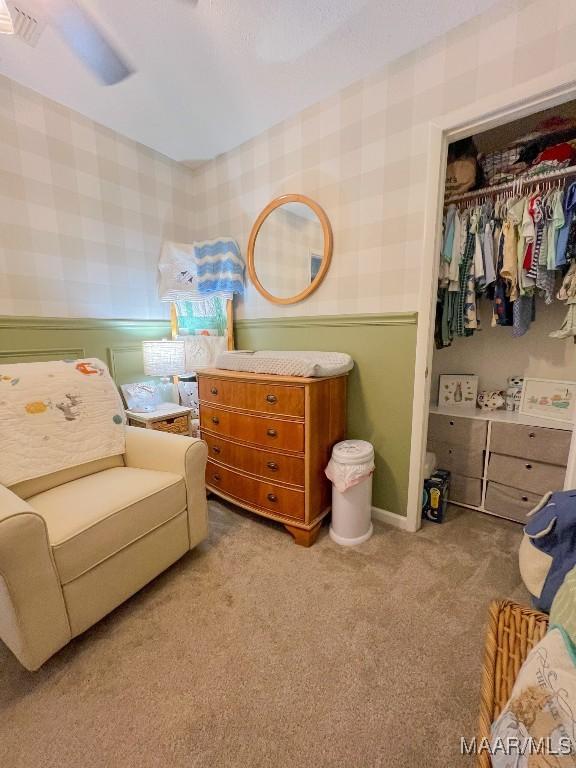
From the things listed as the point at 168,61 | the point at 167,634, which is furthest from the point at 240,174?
the point at 167,634

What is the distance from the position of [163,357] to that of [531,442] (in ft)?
7.68

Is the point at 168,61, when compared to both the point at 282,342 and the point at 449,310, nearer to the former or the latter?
the point at 282,342

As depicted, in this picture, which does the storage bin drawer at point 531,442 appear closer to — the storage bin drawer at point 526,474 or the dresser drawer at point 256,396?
the storage bin drawer at point 526,474

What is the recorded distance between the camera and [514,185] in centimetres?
167

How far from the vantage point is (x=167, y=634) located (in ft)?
3.89

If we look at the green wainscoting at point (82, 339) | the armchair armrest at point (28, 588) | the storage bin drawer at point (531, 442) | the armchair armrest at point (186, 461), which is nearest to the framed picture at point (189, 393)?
the green wainscoting at point (82, 339)

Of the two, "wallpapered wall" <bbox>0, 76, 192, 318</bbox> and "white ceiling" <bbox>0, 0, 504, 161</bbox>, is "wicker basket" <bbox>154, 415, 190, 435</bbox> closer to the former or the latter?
"wallpapered wall" <bbox>0, 76, 192, 318</bbox>

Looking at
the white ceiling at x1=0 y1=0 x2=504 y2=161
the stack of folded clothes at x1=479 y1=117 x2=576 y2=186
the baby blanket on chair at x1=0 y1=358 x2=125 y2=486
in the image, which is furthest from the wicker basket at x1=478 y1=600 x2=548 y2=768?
the white ceiling at x1=0 y1=0 x2=504 y2=161

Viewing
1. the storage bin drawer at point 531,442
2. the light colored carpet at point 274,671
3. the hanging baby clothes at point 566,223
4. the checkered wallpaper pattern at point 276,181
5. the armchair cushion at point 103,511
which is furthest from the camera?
the storage bin drawer at point 531,442

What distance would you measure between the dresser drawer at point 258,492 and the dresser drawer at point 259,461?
50mm

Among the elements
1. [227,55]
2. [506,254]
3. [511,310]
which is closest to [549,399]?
[511,310]

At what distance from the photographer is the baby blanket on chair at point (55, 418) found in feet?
4.39

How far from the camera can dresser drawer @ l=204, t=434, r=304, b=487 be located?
64.4 inches

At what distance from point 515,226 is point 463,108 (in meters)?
0.64
